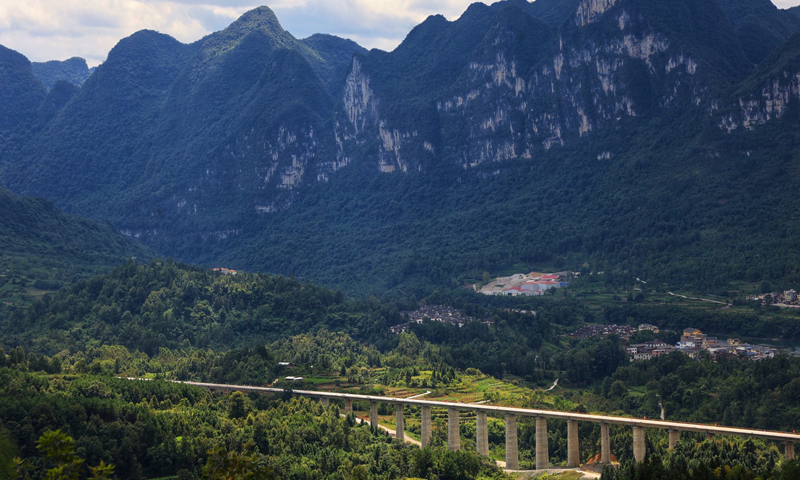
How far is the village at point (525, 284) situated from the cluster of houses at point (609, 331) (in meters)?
22.9

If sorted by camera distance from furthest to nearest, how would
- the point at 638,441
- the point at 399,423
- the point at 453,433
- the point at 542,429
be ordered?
the point at 399,423 < the point at 453,433 < the point at 542,429 < the point at 638,441

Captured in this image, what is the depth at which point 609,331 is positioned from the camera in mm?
112750

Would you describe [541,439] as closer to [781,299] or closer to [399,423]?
[399,423]

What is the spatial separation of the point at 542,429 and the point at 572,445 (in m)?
2.41

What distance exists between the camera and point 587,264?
147625 millimetres

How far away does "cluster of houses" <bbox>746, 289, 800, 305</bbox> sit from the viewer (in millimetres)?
111750

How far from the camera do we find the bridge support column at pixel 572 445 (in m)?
66.0

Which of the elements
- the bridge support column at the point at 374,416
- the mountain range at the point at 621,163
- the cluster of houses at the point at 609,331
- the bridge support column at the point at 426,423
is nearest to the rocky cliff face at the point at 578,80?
the mountain range at the point at 621,163

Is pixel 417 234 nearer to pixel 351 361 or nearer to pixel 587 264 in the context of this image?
pixel 587 264

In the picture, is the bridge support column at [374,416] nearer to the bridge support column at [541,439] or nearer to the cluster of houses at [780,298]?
the bridge support column at [541,439]

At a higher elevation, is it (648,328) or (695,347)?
(648,328)

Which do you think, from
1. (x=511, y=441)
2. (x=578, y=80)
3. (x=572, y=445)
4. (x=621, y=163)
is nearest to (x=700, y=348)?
(x=572, y=445)

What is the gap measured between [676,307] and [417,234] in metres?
80.0

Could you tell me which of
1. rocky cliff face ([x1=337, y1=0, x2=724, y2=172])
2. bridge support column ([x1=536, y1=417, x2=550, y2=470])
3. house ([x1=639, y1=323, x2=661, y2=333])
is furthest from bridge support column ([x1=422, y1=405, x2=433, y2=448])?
rocky cliff face ([x1=337, y1=0, x2=724, y2=172])
